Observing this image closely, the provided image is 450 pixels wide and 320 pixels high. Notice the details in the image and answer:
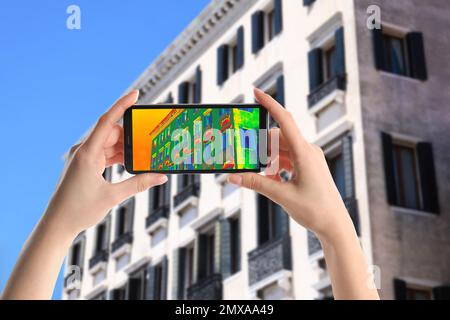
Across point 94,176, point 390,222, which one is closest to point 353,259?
point 94,176

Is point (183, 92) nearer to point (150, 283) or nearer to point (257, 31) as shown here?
point (257, 31)

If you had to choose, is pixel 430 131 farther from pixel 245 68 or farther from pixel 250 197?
pixel 245 68

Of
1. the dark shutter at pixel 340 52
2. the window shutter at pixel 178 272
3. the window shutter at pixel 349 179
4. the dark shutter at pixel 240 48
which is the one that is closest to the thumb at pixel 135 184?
the window shutter at pixel 349 179

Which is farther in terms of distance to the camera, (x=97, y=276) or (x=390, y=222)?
(x=97, y=276)

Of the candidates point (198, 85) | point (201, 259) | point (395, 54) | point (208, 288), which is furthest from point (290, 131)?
point (198, 85)

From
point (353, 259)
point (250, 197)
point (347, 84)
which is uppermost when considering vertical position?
point (347, 84)

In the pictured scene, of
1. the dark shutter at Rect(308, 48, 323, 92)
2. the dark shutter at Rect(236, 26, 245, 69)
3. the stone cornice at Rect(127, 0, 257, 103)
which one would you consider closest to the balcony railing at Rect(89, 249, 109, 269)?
the stone cornice at Rect(127, 0, 257, 103)

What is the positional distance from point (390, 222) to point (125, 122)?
14583mm

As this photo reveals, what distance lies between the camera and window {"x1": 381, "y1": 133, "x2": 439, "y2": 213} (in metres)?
16.7

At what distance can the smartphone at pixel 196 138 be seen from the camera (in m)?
2.01

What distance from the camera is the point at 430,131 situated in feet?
57.8

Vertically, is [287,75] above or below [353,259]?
above

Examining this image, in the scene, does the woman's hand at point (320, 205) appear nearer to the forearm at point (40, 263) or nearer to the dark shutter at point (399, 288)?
the forearm at point (40, 263)

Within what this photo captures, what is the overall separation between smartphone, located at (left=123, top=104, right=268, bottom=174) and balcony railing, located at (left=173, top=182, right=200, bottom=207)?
21.3 m
